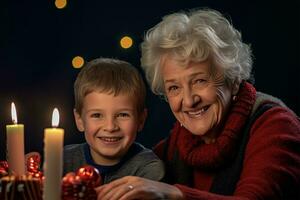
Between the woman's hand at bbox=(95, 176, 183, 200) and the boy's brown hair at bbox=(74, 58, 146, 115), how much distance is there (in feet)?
1.58

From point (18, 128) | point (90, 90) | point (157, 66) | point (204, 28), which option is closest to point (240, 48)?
point (204, 28)

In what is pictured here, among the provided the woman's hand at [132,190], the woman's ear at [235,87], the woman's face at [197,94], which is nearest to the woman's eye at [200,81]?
the woman's face at [197,94]

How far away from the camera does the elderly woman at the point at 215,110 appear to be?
60.9 inches

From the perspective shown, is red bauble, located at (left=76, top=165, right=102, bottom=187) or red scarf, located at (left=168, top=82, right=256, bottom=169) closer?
red bauble, located at (left=76, top=165, right=102, bottom=187)

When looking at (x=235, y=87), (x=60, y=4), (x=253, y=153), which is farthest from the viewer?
(x=60, y=4)

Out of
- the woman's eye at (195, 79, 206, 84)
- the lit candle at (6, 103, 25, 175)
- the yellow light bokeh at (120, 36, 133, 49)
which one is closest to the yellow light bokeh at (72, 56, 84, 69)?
the yellow light bokeh at (120, 36, 133, 49)

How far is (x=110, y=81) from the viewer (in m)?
1.62

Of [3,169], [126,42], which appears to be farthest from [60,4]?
[3,169]

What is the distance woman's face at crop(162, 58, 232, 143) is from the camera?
168cm

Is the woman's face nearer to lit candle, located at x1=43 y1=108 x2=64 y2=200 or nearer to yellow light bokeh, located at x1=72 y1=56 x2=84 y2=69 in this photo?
yellow light bokeh, located at x1=72 y1=56 x2=84 y2=69

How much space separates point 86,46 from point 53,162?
165cm

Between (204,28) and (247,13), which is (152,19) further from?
(204,28)

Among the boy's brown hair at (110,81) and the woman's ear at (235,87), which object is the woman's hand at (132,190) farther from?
the woman's ear at (235,87)

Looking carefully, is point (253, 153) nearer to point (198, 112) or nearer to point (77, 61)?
point (198, 112)
